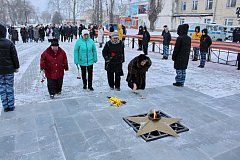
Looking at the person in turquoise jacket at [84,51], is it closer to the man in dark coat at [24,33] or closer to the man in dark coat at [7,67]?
the man in dark coat at [7,67]

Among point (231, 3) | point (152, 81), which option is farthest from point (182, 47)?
point (231, 3)

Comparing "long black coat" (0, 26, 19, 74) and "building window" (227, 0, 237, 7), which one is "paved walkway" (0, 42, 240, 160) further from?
"building window" (227, 0, 237, 7)

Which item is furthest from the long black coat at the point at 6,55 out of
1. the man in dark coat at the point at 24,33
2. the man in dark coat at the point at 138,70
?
the man in dark coat at the point at 24,33

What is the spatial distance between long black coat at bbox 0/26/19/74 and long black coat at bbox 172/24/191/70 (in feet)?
14.0

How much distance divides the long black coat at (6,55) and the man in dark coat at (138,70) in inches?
104

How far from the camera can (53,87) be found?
620 cm

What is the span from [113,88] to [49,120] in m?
2.58

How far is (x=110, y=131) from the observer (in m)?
4.37

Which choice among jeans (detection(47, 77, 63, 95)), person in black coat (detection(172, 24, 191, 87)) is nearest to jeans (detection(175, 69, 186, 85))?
person in black coat (detection(172, 24, 191, 87))

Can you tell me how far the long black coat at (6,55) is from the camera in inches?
193

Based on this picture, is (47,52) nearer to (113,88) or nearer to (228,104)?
(113,88)

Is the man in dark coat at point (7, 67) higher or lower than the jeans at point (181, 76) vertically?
higher

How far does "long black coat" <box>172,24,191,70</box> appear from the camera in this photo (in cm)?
706

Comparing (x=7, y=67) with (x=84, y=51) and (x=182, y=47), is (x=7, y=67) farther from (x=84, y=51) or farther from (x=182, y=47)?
(x=182, y=47)
